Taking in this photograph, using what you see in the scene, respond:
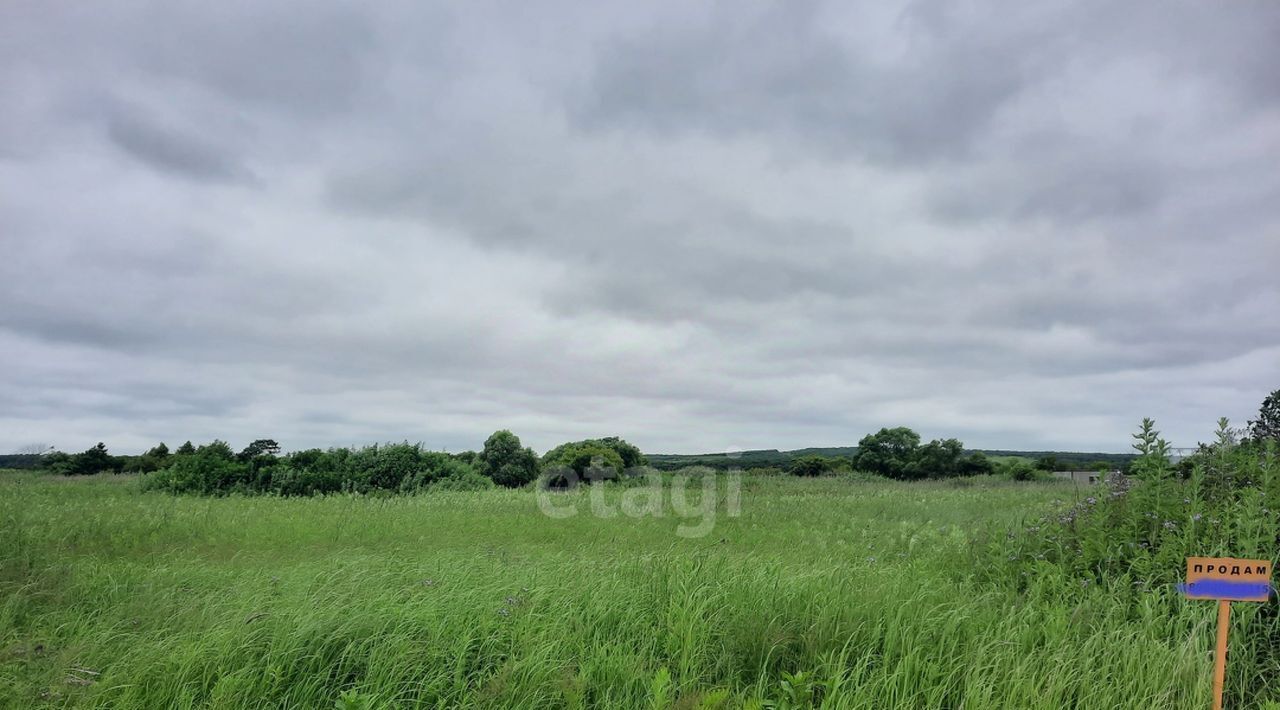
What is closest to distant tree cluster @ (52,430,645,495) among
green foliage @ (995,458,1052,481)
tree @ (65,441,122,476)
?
tree @ (65,441,122,476)

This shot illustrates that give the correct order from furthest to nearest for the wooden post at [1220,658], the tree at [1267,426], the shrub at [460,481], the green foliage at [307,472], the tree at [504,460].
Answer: the tree at [504,460] < the shrub at [460,481] < the green foliage at [307,472] < the tree at [1267,426] < the wooden post at [1220,658]

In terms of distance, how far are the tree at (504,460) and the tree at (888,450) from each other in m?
13.8

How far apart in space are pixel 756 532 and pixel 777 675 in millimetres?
6815

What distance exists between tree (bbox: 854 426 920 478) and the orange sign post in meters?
26.5

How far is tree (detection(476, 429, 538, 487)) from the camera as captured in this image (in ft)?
75.5

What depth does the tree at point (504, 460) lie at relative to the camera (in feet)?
75.5

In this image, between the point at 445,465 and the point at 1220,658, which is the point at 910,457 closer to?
the point at 445,465

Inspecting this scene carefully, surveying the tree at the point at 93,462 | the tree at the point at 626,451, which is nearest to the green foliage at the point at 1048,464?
the tree at the point at 626,451

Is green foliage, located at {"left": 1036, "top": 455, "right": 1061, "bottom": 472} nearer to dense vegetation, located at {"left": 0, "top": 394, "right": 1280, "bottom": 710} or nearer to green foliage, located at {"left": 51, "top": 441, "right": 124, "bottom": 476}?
dense vegetation, located at {"left": 0, "top": 394, "right": 1280, "bottom": 710}

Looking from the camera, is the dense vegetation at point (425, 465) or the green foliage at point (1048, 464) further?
the green foliage at point (1048, 464)

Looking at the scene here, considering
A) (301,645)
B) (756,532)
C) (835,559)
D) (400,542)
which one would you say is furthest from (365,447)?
(301,645)

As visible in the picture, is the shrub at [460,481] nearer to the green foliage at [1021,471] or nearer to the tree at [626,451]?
the tree at [626,451]

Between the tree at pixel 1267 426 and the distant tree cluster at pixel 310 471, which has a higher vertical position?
the tree at pixel 1267 426

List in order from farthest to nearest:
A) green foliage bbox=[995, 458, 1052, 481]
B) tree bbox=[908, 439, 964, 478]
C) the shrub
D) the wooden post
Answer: tree bbox=[908, 439, 964, 478]
green foliage bbox=[995, 458, 1052, 481]
the shrub
the wooden post
